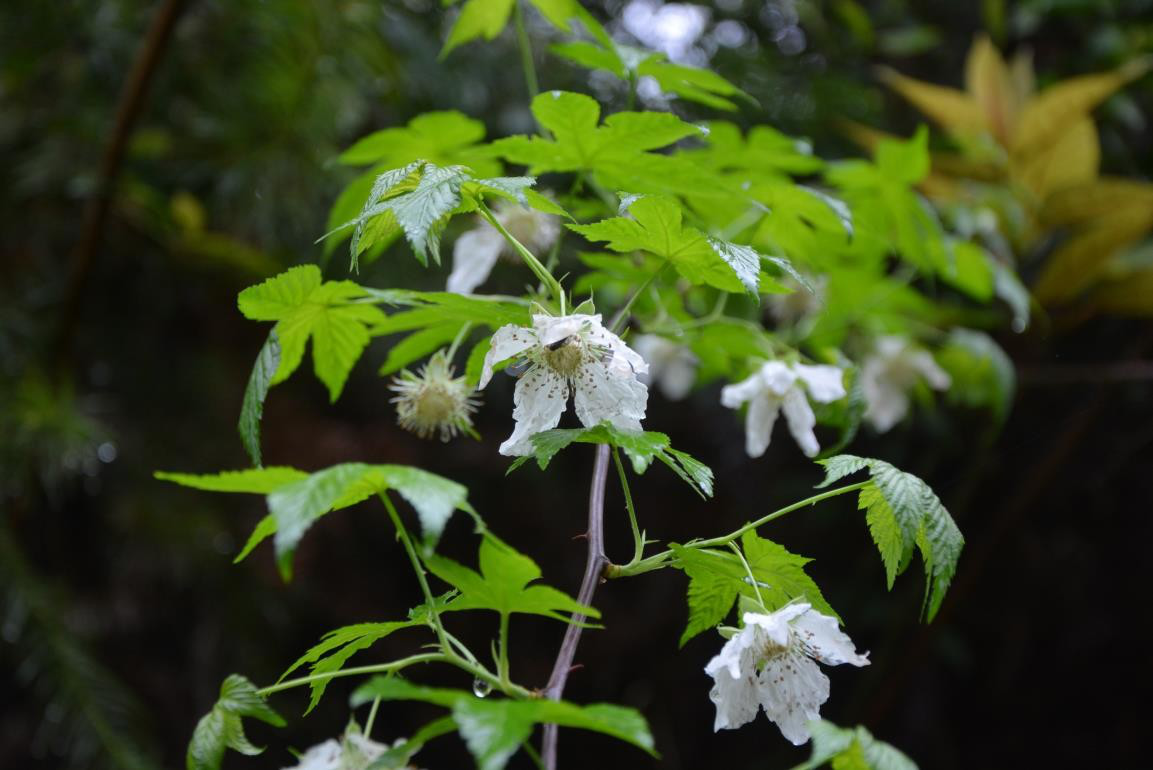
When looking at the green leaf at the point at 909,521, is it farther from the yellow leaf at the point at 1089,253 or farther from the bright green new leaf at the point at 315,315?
the yellow leaf at the point at 1089,253

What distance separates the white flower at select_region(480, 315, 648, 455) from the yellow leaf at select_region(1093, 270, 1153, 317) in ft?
3.19

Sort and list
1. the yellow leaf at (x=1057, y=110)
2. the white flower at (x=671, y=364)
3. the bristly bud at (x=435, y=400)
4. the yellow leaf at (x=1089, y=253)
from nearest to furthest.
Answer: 1. the bristly bud at (x=435, y=400)
2. the white flower at (x=671, y=364)
3. the yellow leaf at (x=1089, y=253)
4. the yellow leaf at (x=1057, y=110)

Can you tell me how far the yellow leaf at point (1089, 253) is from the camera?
3.91ft

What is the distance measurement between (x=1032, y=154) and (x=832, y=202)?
0.80 metres

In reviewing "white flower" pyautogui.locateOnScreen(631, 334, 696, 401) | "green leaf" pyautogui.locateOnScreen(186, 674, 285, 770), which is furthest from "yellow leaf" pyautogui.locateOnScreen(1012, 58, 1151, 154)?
"green leaf" pyautogui.locateOnScreen(186, 674, 285, 770)

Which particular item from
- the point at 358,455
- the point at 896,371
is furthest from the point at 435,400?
the point at 358,455

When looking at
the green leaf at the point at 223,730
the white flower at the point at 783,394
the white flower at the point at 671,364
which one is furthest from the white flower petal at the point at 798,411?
the green leaf at the point at 223,730

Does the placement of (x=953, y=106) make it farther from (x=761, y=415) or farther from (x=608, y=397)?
(x=608, y=397)

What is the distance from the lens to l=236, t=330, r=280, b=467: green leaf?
20.3 inches

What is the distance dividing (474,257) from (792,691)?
409 mm

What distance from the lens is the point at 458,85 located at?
145cm

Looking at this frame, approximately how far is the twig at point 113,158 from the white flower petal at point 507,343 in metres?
0.69

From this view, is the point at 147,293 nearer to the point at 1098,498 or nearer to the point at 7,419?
the point at 7,419

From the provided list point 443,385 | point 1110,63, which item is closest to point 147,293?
point 443,385
